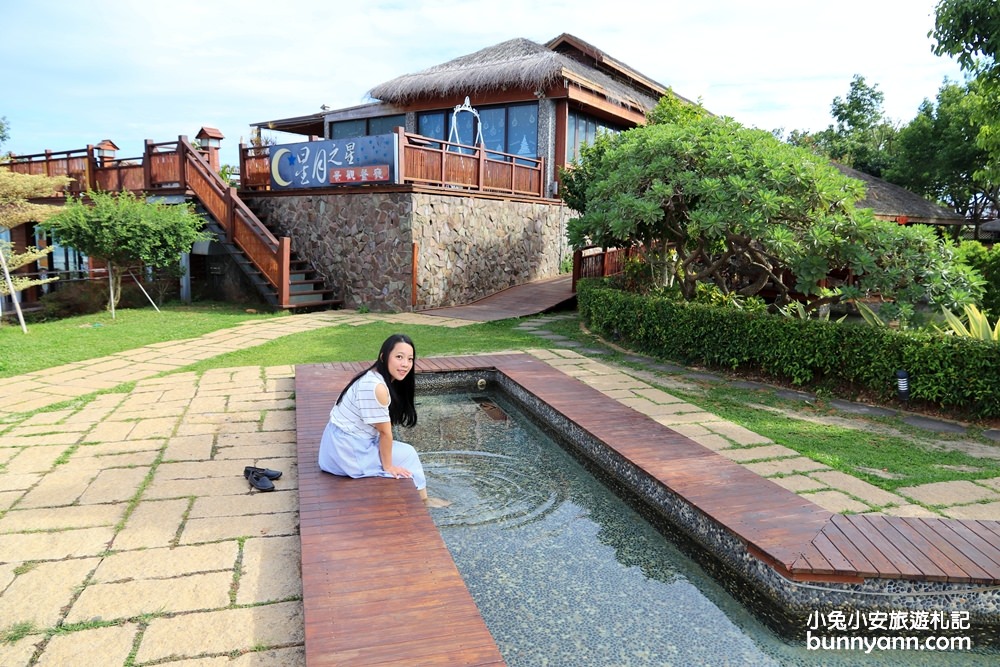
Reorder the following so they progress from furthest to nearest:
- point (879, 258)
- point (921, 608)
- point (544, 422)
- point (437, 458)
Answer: point (879, 258) < point (544, 422) < point (437, 458) < point (921, 608)

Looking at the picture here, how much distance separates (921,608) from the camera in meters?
3.11

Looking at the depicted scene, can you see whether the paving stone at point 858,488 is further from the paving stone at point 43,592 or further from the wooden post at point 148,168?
the wooden post at point 148,168

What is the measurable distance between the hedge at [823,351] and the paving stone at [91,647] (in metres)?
6.16

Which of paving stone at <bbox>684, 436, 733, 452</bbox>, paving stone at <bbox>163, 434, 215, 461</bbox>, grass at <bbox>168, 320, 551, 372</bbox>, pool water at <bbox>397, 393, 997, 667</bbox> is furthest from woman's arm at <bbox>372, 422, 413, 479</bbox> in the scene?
grass at <bbox>168, 320, 551, 372</bbox>

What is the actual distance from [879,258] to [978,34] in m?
3.80

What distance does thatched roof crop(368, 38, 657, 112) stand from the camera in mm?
16516

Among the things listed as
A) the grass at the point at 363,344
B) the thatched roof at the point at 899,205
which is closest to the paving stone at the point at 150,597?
the grass at the point at 363,344

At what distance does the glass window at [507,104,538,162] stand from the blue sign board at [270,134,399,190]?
19.5 feet

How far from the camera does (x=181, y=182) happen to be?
47.5 ft

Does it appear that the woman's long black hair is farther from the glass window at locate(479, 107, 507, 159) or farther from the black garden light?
the glass window at locate(479, 107, 507, 159)

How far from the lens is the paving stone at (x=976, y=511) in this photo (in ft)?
12.6

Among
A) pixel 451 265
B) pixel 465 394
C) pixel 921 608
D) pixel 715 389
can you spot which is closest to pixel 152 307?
pixel 451 265

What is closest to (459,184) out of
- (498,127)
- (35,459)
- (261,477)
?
(498,127)

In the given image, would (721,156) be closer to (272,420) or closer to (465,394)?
(465,394)
